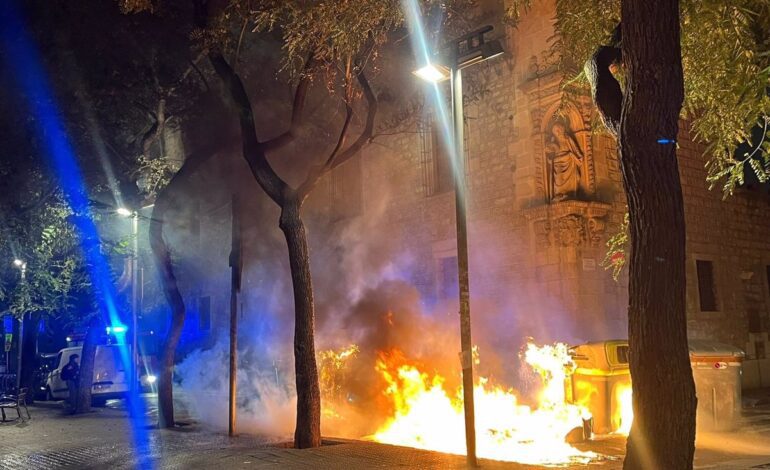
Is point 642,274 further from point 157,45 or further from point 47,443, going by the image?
point 157,45

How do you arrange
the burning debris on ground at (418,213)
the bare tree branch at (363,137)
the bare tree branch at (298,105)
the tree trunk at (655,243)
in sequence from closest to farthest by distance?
the tree trunk at (655,243) → the burning debris on ground at (418,213) → the bare tree branch at (298,105) → the bare tree branch at (363,137)

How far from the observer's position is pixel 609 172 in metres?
14.5

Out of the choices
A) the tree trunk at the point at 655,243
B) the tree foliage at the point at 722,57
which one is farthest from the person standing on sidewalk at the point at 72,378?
the tree trunk at the point at 655,243

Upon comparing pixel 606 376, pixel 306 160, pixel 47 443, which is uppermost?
pixel 306 160

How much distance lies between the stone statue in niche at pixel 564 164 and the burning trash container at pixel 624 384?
15.2 ft

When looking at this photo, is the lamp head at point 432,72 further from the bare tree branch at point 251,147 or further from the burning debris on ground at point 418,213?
the bare tree branch at point 251,147

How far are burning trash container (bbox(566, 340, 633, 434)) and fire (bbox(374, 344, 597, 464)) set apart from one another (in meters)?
0.22

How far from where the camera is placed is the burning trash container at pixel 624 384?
987 centimetres

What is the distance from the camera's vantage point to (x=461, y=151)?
27.4 feet

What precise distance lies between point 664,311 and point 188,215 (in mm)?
18776

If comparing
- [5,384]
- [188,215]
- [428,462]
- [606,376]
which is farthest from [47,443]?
[5,384]

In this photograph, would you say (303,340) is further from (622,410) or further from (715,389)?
(715,389)

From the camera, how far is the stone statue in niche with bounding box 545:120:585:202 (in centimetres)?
1427

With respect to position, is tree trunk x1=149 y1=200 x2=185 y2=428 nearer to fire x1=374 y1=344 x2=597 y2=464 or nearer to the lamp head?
fire x1=374 y1=344 x2=597 y2=464
